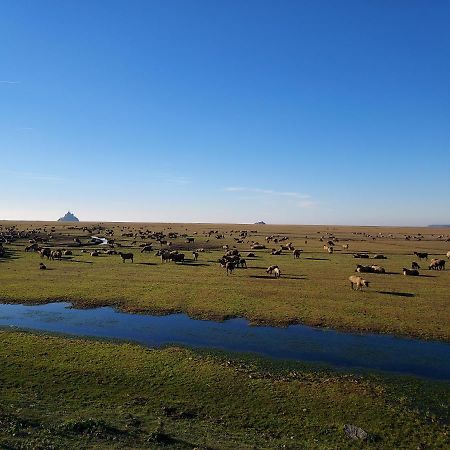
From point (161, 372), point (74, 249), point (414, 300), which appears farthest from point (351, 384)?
point (74, 249)

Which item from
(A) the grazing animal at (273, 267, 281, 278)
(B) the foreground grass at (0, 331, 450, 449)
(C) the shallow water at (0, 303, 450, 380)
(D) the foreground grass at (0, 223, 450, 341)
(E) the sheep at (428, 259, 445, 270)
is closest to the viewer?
(B) the foreground grass at (0, 331, 450, 449)

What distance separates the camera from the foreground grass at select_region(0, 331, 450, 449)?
13.1 meters

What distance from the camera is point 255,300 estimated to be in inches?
1367

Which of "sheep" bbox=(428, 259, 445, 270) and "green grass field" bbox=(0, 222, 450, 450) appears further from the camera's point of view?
"sheep" bbox=(428, 259, 445, 270)

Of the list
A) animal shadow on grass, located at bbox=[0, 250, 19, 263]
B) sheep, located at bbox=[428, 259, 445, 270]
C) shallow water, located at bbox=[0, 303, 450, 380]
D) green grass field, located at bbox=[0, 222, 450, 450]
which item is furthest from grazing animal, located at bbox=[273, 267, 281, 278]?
animal shadow on grass, located at bbox=[0, 250, 19, 263]

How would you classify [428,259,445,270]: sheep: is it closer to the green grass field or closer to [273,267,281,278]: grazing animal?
the green grass field

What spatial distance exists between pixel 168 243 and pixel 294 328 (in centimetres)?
→ 6007

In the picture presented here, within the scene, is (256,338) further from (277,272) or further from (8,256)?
(8,256)

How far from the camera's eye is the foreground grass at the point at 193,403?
13.1 meters

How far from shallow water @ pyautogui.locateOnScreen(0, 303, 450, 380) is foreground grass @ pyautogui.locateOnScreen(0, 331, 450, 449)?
2169 millimetres

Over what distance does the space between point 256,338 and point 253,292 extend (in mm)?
12286

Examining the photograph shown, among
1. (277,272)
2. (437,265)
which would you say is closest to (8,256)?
(277,272)

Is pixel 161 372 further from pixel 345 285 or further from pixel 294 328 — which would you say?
pixel 345 285

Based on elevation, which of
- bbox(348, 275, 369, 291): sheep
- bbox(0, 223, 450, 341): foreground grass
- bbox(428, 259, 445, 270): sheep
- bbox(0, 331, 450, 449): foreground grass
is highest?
bbox(428, 259, 445, 270): sheep
